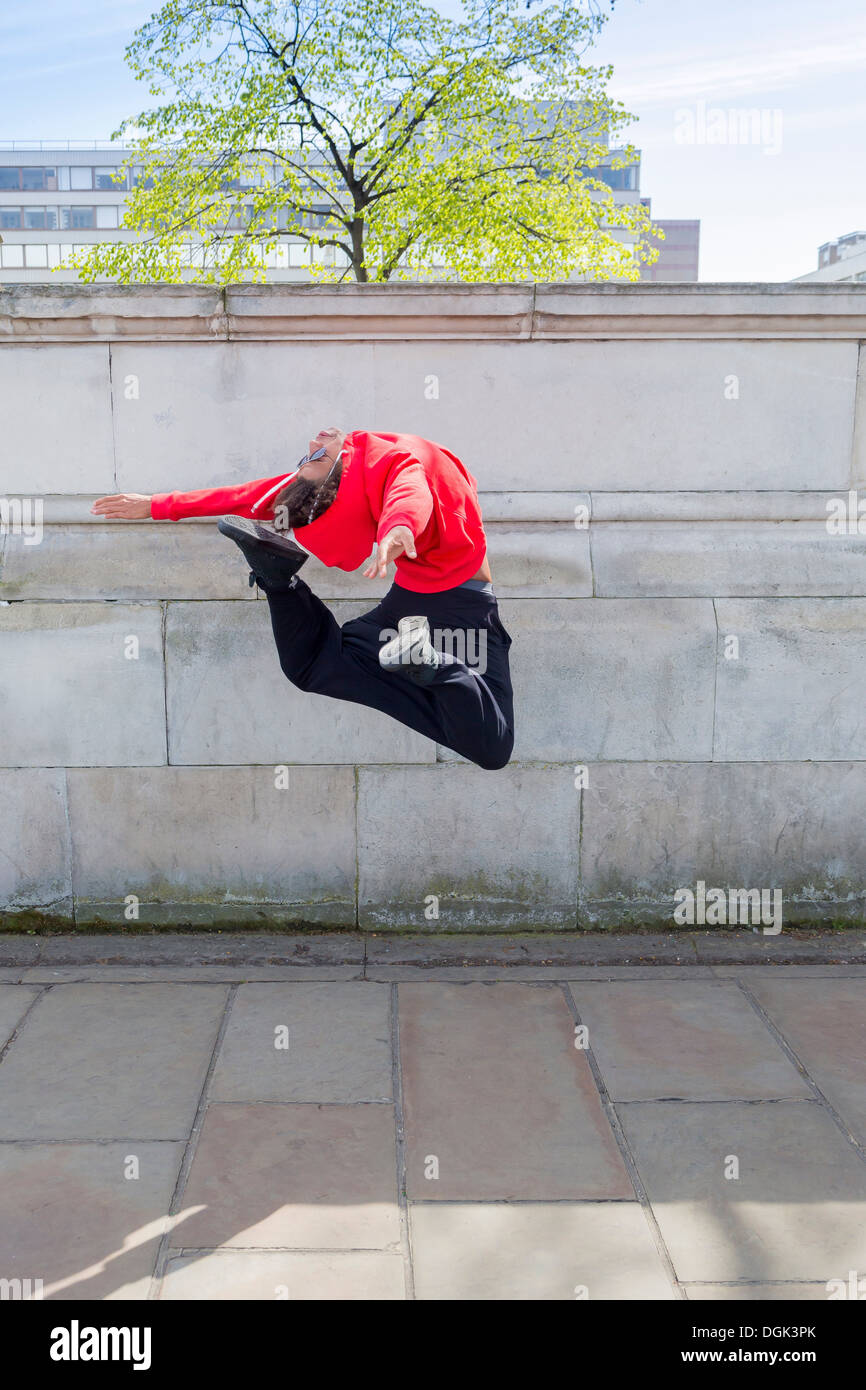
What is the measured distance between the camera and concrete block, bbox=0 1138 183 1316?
2.65m

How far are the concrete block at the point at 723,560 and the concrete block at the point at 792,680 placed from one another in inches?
3.3

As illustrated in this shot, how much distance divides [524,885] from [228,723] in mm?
1516

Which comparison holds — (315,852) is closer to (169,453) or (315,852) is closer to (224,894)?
(224,894)

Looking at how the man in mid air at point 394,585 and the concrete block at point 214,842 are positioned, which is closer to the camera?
the man in mid air at point 394,585

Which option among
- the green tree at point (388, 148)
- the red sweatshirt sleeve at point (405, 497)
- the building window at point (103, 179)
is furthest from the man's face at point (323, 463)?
the building window at point (103, 179)

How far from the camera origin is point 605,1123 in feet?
11.0

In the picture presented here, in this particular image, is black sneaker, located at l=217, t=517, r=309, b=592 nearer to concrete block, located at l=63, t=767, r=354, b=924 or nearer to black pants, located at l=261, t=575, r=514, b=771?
black pants, located at l=261, t=575, r=514, b=771

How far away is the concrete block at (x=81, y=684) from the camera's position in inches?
187

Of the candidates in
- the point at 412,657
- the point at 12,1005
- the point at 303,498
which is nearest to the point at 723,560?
the point at 412,657

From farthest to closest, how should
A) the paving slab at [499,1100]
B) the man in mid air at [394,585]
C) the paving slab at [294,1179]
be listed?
the man in mid air at [394,585]
the paving slab at [499,1100]
the paving slab at [294,1179]

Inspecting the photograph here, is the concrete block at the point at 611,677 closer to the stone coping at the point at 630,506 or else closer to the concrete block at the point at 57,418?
the stone coping at the point at 630,506

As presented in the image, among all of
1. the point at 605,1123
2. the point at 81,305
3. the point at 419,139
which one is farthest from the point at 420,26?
the point at 605,1123

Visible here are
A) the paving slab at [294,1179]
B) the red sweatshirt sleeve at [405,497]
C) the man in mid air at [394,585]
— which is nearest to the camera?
the paving slab at [294,1179]

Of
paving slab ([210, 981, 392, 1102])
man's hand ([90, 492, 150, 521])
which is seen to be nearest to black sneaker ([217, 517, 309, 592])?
man's hand ([90, 492, 150, 521])
